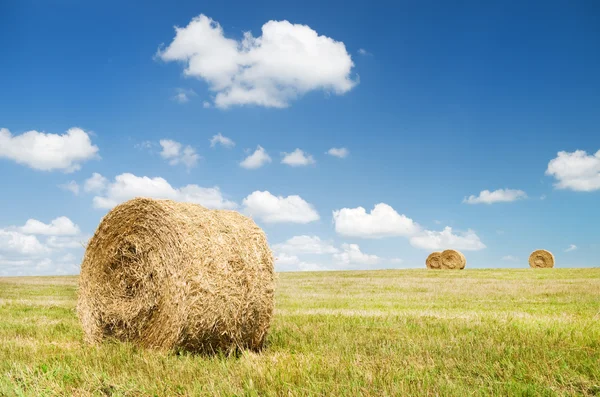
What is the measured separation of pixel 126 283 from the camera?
905 cm

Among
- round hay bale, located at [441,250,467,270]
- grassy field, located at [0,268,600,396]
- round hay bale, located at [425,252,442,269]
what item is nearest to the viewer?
grassy field, located at [0,268,600,396]

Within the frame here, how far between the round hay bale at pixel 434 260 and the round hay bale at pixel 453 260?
9.4 inches

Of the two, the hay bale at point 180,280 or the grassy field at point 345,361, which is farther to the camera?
the hay bale at point 180,280

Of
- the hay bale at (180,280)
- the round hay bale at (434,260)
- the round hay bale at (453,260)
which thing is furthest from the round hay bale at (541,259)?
the hay bale at (180,280)

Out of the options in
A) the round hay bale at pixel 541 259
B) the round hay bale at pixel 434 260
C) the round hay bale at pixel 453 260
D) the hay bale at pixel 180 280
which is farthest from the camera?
the round hay bale at pixel 541 259

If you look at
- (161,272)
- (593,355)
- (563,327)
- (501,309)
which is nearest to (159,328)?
(161,272)

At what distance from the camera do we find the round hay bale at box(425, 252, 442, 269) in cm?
3897

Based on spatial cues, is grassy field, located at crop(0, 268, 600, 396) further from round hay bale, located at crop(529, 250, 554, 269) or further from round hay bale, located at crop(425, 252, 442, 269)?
round hay bale, located at crop(529, 250, 554, 269)

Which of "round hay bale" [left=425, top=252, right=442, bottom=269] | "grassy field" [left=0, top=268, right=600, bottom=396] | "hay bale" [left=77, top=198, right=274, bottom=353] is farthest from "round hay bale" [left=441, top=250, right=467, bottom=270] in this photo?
"hay bale" [left=77, top=198, right=274, bottom=353]

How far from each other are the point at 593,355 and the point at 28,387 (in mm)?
6801

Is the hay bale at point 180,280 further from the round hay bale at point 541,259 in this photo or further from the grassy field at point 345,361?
the round hay bale at point 541,259

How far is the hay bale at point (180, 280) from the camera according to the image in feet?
24.9

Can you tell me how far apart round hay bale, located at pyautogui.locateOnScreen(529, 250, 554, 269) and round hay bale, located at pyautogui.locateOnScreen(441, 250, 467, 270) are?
7.31m

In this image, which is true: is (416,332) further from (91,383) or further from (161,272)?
(91,383)
